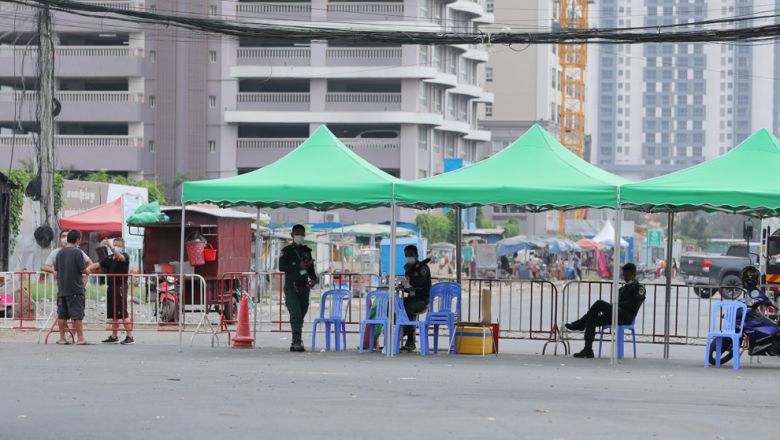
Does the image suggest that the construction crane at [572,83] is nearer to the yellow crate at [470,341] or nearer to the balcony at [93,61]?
the balcony at [93,61]

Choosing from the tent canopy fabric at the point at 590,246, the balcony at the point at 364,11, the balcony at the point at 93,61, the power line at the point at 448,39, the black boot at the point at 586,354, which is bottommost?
the tent canopy fabric at the point at 590,246

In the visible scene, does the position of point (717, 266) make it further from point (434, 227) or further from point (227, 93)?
point (227, 93)

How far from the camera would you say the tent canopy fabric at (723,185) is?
17.8 metres

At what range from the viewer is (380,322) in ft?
62.9

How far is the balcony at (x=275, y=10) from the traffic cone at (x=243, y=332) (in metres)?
62.5

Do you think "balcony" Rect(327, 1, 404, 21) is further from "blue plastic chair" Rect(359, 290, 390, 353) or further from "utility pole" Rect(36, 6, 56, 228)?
"blue plastic chair" Rect(359, 290, 390, 353)

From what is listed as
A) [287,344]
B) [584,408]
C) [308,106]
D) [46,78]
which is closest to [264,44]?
[308,106]

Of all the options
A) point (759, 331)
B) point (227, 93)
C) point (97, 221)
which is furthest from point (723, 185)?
point (227, 93)

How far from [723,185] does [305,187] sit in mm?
5790

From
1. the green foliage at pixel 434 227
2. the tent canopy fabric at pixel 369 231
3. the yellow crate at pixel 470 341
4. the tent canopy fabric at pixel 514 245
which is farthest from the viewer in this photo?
the green foliage at pixel 434 227

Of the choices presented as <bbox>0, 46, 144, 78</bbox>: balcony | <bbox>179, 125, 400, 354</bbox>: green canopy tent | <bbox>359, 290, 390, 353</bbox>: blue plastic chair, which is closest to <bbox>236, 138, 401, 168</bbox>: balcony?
<bbox>0, 46, 144, 78</bbox>: balcony

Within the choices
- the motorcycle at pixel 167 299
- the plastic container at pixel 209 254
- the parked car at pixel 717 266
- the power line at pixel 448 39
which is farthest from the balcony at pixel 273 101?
the motorcycle at pixel 167 299

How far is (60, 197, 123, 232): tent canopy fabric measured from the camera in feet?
119

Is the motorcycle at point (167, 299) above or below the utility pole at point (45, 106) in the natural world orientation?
below
